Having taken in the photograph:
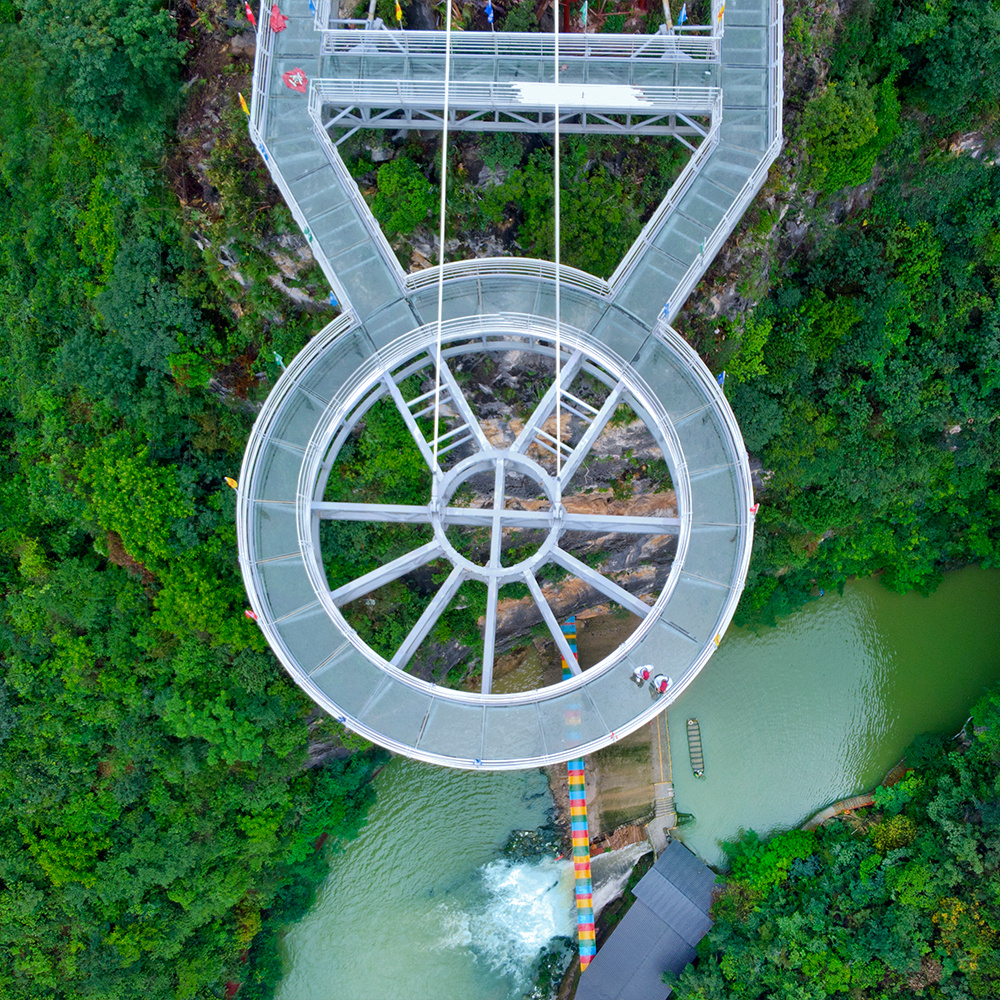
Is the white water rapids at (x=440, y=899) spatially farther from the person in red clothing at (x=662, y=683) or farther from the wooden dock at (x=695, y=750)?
the person in red clothing at (x=662, y=683)

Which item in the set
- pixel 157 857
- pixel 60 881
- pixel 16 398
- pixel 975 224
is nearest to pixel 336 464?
pixel 16 398

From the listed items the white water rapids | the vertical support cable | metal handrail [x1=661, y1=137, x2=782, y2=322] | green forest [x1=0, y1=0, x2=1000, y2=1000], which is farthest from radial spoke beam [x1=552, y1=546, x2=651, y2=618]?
the white water rapids

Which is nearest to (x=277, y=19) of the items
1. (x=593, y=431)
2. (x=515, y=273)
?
(x=515, y=273)

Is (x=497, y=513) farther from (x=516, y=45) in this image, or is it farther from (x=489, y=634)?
(x=516, y=45)

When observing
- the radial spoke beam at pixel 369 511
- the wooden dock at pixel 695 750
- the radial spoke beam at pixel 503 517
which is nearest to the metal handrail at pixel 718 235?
the radial spoke beam at pixel 503 517

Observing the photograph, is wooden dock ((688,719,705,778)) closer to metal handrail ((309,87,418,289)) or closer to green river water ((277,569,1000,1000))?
green river water ((277,569,1000,1000))

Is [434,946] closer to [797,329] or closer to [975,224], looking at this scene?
[797,329]
